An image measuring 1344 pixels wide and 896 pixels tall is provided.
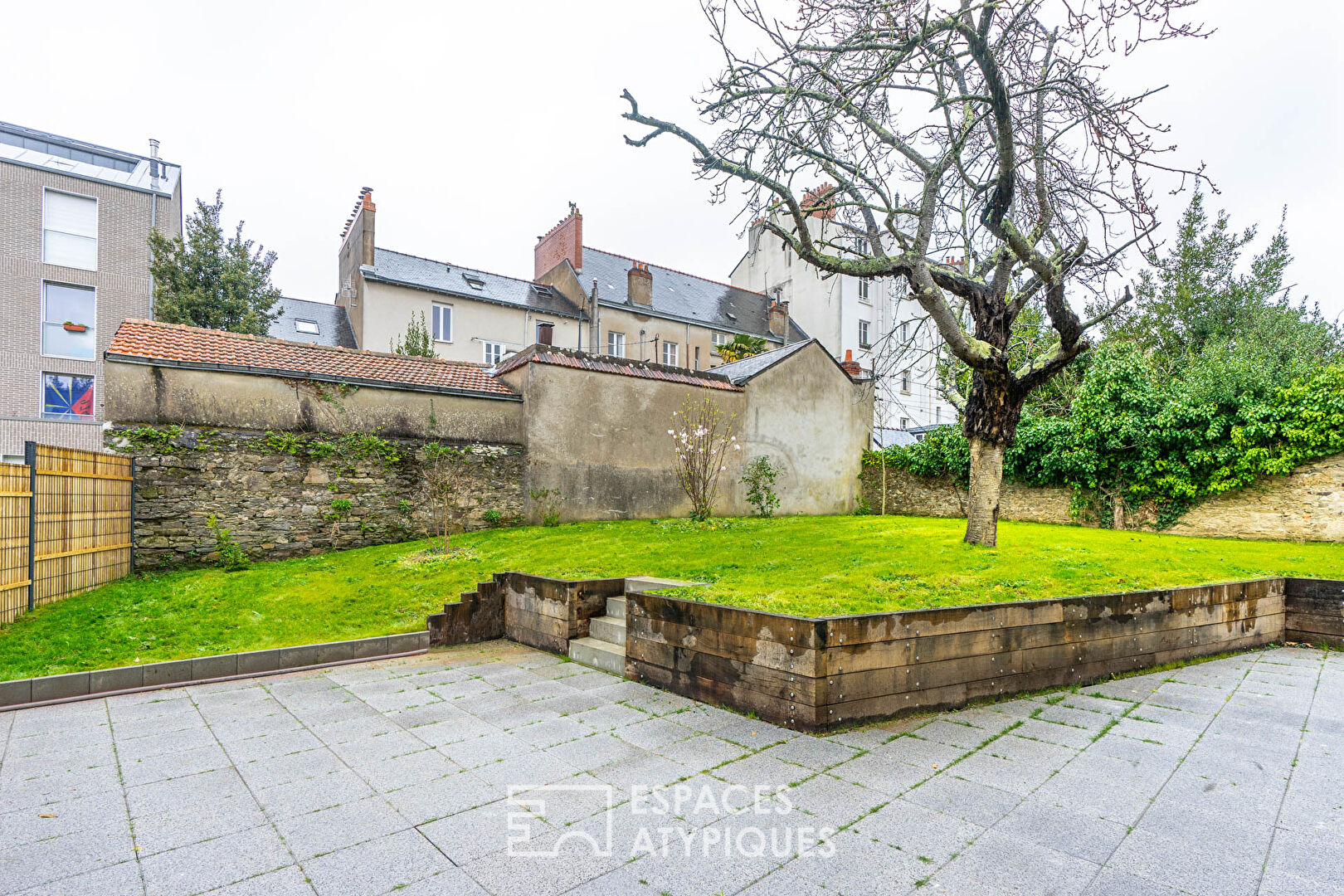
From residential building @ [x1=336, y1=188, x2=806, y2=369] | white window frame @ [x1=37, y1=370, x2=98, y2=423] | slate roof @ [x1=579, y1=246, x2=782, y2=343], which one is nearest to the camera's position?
white window frame @ [x1=37, y1=370, x2=98, y2=423]

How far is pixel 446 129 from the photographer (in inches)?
331

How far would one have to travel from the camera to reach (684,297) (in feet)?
89.8

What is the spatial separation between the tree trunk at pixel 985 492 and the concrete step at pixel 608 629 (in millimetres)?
5521

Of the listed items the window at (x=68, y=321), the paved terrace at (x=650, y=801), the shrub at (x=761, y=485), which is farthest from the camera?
the window at (x=68, y=321)

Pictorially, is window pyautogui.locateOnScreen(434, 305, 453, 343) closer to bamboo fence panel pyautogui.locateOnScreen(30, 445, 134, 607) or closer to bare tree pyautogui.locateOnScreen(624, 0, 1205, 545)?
bamboo fence panel pyautogui.locateOnScreen(30, 445, 134, 607)

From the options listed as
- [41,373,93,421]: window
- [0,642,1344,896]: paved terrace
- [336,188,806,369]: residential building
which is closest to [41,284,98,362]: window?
[41,373,93,421]: window

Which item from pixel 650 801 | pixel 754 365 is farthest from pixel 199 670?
pixel 754 365

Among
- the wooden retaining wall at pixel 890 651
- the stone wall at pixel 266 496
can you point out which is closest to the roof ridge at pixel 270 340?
the stone wall at pixel 266 496

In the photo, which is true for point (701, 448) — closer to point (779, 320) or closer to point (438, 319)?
point (438, 319)

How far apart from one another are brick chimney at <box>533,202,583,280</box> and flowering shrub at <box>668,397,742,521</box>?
40.0 ft

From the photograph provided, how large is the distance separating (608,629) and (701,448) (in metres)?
7.45

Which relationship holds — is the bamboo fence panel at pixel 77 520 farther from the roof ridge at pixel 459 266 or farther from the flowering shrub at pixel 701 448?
the roof ridge at pixel 459 266

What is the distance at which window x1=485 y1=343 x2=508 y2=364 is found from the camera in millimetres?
22047

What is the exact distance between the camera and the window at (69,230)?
58.6ft
